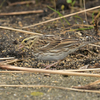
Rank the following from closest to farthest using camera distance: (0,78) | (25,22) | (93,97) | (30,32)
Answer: (93,97) < (0,78) < (30,32) < (25,22)

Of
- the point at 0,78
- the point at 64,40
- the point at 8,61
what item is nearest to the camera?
the point at 0,78

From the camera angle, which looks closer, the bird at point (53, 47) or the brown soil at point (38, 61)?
the brown soil at point (38, 61)

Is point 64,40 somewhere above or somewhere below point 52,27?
below

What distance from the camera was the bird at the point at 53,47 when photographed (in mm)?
4207

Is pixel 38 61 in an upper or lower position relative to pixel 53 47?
lower

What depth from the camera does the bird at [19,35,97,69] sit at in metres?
4.21

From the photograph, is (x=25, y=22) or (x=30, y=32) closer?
(x=30, y=32)

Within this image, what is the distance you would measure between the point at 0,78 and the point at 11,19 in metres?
3.50

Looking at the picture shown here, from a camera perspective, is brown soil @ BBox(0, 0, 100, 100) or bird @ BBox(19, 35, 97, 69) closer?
brown soil @ BBox(0, 0, 100, 100)

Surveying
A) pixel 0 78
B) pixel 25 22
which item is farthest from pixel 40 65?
pixel 25 22

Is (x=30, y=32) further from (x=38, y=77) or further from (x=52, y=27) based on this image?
(x=38, y=77)

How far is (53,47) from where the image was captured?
14.3 ft

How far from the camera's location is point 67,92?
8.89 ft

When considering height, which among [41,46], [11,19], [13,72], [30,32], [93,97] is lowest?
[93,97]
